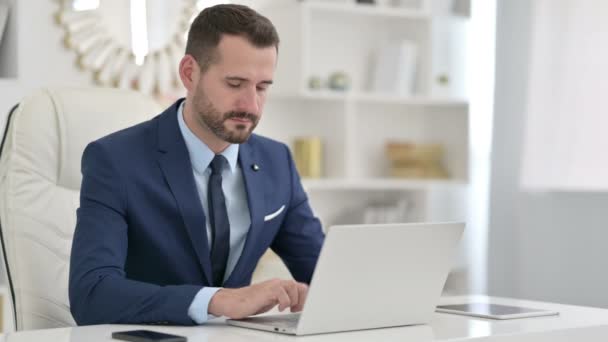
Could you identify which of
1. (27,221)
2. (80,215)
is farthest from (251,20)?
(27,221)

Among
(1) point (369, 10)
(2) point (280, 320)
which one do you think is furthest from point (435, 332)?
(1) point (369, 10)

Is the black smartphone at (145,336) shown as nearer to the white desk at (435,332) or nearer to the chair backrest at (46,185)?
the white desk at (435,332)

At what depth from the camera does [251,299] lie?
156 centimetres

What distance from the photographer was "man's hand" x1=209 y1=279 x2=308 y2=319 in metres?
1.56

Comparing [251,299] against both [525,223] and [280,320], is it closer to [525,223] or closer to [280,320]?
[280,320]

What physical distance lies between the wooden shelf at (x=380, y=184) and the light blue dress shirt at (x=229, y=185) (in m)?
2.02

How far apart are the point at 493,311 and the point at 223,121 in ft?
2.09

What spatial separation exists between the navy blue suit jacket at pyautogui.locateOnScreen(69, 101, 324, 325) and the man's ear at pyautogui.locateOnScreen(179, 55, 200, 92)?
0.24 ft

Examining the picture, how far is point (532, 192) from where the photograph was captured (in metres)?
4.34

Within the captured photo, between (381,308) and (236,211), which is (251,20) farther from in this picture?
(381,308)

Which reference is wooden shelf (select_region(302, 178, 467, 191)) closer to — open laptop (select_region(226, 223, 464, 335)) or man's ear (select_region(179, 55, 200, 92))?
man's ear (select_region(179, 55, 200, 92))

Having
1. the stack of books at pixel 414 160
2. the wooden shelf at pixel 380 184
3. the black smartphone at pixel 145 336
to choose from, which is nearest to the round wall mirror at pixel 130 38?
the wooden shelf at pixel 380 184

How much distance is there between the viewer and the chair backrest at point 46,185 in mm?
2084

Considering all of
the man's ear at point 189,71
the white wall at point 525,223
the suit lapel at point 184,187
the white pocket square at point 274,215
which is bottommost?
the white wall at point 525,223
